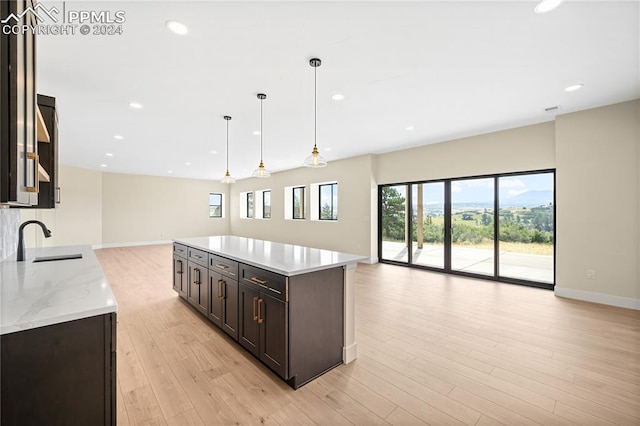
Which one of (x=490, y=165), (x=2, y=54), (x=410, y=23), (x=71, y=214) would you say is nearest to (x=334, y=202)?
(x=490, y=165)

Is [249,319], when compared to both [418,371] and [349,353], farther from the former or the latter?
[418,371]

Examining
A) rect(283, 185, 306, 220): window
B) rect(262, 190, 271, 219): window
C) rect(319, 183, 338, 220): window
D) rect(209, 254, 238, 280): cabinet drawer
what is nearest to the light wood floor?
rect(209, 254, 238, 280): cabinet drawer

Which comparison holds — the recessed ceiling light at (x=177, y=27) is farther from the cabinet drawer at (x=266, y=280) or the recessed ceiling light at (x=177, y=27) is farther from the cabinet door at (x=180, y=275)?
the cabinet door at (x=180, y=275)

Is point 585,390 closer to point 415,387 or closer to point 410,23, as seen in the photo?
point 415,387

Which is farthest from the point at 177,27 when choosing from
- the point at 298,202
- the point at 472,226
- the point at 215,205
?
the point at 215,205

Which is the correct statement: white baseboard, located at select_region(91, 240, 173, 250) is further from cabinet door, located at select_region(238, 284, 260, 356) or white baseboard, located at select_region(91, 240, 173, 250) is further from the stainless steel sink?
cabinet door, located at select_region(238, 284, 260, 356)

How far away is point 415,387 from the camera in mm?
2105

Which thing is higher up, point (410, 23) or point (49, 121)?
point (410, 23)

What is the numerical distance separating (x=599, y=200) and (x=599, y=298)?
140 centimetres

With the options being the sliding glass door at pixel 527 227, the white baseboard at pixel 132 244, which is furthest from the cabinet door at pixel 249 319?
the white baseboard at pixel 132 244

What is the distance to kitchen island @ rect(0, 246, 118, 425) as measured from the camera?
1.06 metres

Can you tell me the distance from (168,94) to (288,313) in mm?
3044

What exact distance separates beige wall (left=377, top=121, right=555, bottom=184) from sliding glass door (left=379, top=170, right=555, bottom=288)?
0.60 ft

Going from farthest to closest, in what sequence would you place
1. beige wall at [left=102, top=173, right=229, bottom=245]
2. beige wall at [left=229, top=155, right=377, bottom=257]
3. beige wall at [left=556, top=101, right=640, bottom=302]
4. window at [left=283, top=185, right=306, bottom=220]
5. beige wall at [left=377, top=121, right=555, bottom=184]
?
beige wall at [left=102, top=173, right=229, bottom=245] → window at [left=283, top=185, right=306, bottom=220] → beige wall at [left=229, top=155, right=377, bottom=257] → beige wall at [left=377, top=121, right=555, bottom=184] → beige wall at [left=556, top=101, right=640, bottom=302]
